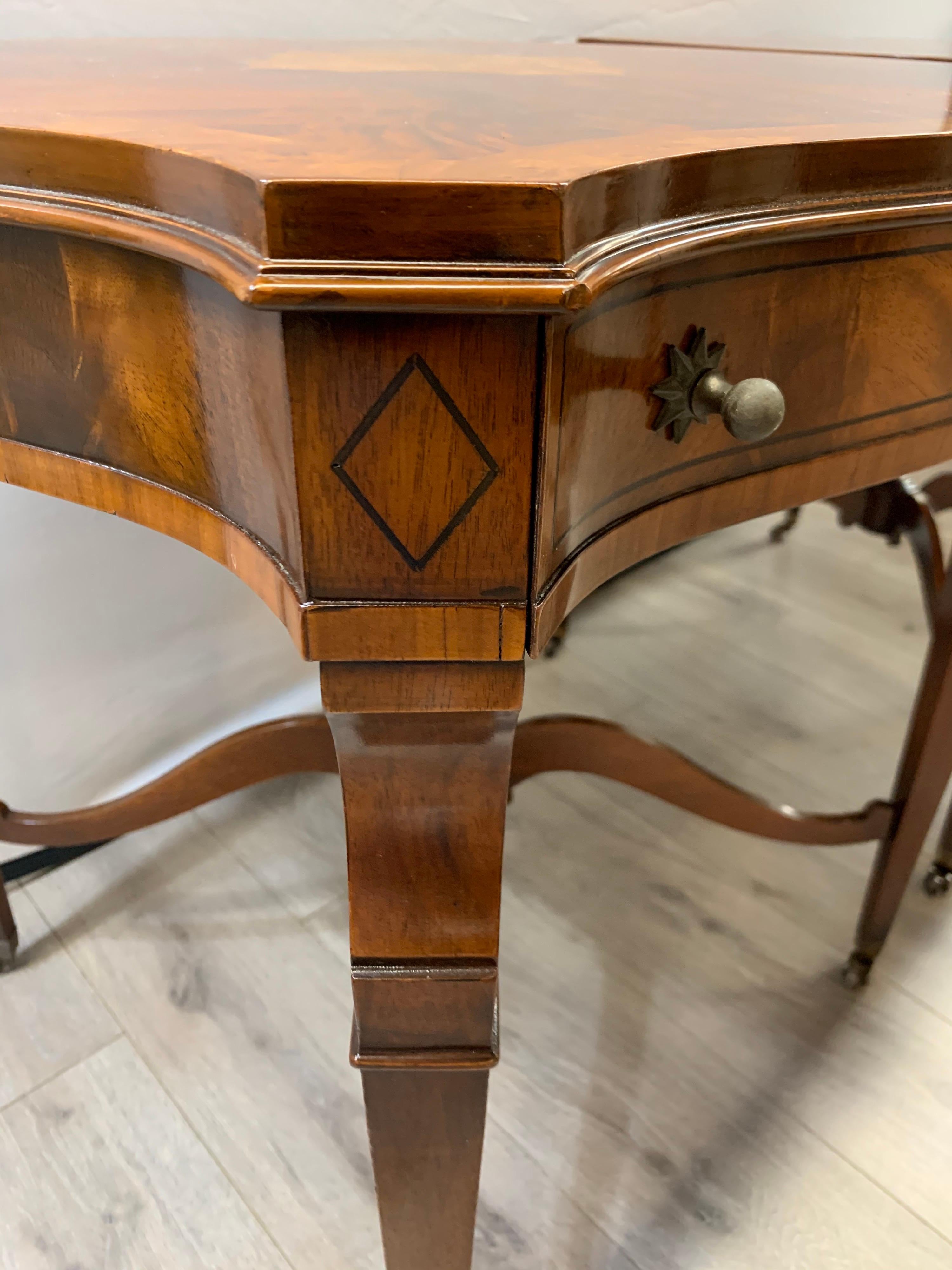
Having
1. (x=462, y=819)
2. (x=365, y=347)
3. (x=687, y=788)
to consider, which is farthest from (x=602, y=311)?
(x=687, y=788)

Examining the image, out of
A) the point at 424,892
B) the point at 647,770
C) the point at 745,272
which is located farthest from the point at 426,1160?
the point at 745,272

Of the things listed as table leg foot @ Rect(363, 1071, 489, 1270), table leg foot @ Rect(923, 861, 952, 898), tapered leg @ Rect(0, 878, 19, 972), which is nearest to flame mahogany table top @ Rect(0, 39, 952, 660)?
table leg foot @ Rect(363, 1071, 489, 1270)

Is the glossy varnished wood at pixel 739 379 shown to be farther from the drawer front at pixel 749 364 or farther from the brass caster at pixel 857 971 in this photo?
the brass caster at pixel 857 971

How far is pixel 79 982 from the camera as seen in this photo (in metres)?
0.83

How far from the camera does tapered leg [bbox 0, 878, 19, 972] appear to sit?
2.63ft

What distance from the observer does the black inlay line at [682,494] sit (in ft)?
1.14

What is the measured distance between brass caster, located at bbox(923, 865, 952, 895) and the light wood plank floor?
0.06 feet

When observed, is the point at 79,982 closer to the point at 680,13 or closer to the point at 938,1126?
the point at 938,1126

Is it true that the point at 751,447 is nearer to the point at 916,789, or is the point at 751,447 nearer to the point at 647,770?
the point at 647,770

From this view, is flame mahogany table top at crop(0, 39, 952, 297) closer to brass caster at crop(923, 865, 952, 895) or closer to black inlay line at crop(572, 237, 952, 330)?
black inlay line at crop(572, 237, 952, 330)

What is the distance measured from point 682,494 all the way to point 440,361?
0.55ft

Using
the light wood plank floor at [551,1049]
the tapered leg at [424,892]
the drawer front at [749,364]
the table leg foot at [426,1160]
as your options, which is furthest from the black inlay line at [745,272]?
the light wood plank floor at [551,1049]

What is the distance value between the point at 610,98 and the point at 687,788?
18.3 inches

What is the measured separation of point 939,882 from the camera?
944 millimetres
